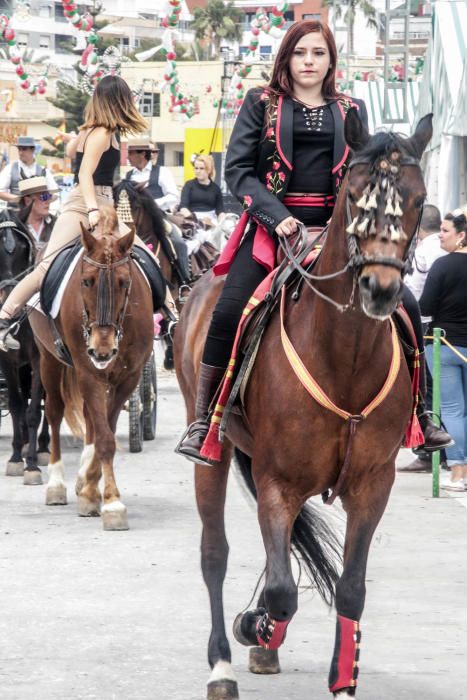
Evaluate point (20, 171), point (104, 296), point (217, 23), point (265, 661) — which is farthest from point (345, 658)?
point (217, 23)

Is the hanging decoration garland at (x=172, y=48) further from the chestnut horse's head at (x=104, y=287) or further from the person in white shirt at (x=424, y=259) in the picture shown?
the chestnut horse's head at (x=104, y=287)

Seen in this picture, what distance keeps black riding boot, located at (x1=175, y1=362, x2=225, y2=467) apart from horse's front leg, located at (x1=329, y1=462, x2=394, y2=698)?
0.89 metres

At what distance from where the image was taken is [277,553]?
5.51m

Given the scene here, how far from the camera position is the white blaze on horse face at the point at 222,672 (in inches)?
234

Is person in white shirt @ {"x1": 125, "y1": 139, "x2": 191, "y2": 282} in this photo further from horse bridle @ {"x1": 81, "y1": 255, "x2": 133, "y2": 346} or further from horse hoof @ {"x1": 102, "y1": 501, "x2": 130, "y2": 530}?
horse hoof @ {"x1": 102, "y1": 501, "x2": 130, "y2": 530}

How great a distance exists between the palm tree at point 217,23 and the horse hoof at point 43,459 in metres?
103

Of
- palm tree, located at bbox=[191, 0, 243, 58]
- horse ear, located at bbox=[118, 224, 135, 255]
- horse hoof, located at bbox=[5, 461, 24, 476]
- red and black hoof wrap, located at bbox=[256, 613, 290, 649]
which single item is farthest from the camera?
palm tree, located at bbox=[191, 0, 243, 58]

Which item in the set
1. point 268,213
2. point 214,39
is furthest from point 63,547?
point 214,39

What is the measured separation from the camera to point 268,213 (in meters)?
6.14

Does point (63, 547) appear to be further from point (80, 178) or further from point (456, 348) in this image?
point (456, 348)

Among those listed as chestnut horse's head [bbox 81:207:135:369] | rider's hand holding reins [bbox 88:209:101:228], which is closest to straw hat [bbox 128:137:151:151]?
rider's hand holding reins [bbox 88:209:101:228]

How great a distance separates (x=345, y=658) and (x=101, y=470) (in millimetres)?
5097

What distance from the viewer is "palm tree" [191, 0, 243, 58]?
11369 centimetres

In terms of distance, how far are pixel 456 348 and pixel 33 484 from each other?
3.65m
